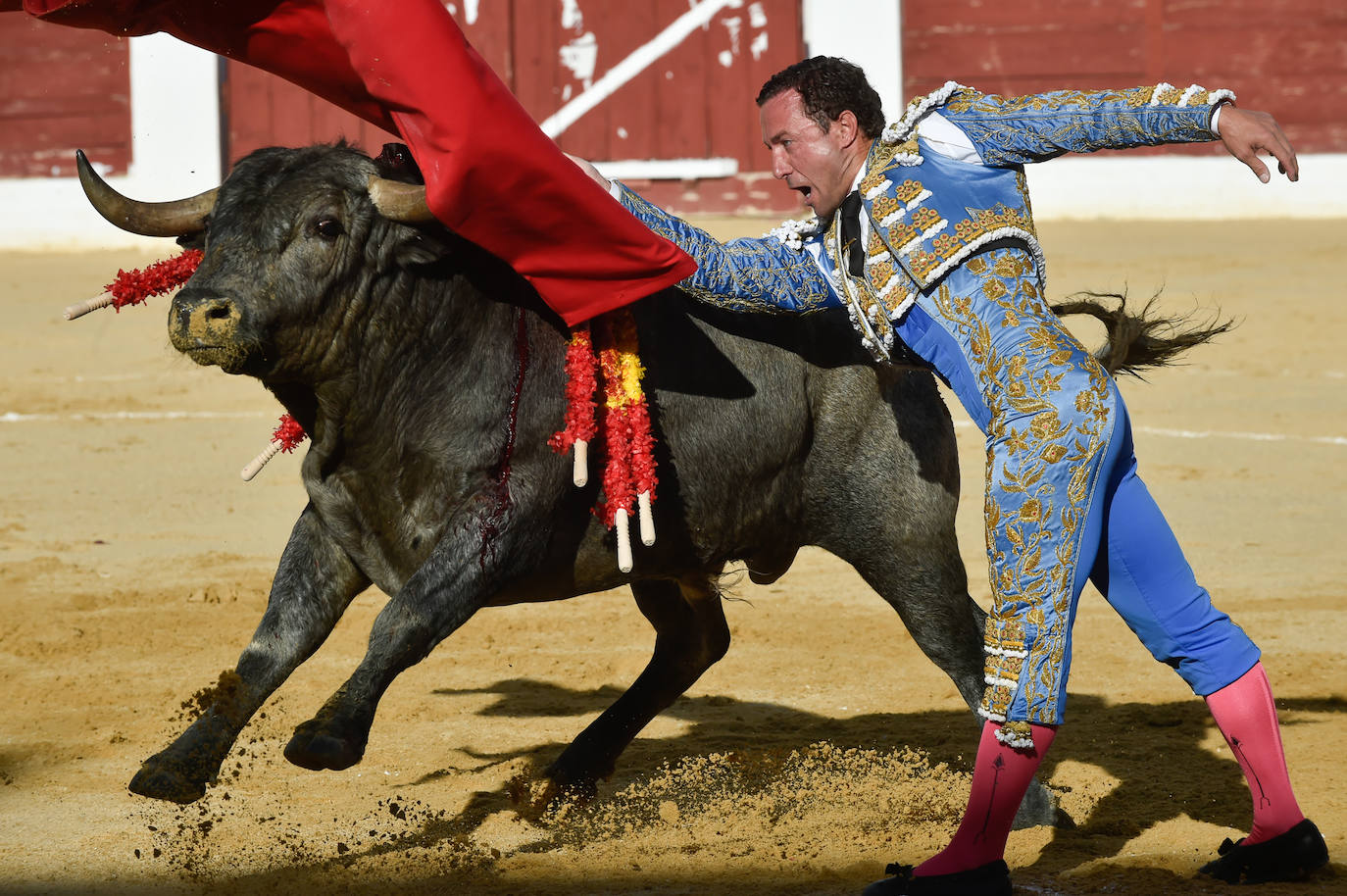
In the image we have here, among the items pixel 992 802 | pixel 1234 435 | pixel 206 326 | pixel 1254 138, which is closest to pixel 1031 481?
pixel 992 802

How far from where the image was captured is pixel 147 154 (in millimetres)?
13453

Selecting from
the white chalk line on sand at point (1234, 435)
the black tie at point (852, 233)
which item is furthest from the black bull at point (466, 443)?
the white chalk line on sand at point (1234, 435)

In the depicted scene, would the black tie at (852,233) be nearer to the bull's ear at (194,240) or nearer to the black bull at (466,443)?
the black bull at (466,443)

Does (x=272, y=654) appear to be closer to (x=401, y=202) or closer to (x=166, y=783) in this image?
(x=166, y=783)

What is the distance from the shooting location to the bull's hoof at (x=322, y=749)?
277cm

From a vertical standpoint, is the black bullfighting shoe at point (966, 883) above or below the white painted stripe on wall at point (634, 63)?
below

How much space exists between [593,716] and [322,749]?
1710mm

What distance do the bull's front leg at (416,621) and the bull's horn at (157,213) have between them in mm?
707

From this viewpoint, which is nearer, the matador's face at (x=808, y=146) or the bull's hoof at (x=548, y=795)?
the matador's face at (x=808, y=146)

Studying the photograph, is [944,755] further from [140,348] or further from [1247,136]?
[140,348]

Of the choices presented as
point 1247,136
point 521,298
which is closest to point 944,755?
point 521,298

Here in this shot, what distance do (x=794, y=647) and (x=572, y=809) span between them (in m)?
1.55

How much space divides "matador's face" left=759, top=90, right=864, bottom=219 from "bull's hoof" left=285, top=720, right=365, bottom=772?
1148 millimetres

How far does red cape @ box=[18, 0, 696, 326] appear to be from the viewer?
114 inches
